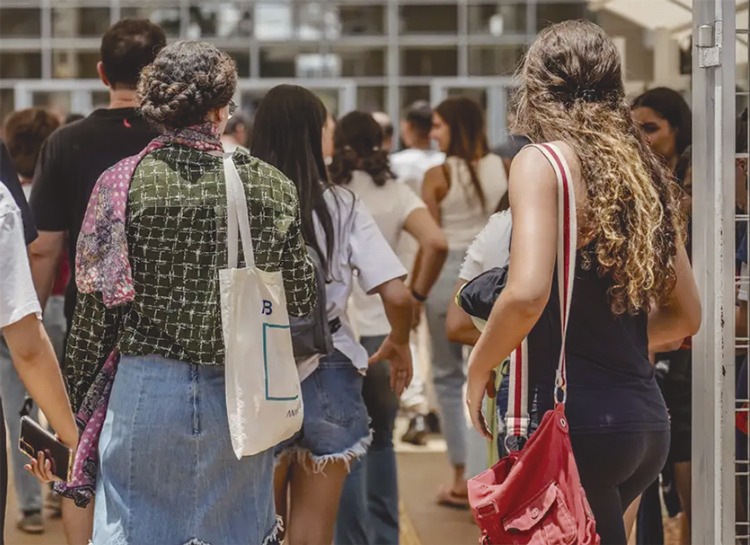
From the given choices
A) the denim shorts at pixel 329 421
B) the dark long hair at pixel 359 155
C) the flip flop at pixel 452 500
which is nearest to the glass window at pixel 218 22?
the flip flop at pixel 452 500

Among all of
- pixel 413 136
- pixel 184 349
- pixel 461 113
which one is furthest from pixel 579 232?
pixel 413 136

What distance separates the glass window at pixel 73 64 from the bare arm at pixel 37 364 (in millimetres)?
20453

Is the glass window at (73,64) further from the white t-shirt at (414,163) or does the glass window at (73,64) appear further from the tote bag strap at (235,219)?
the tote bag strap at (235,219)

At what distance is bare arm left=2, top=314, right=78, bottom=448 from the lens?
149 inches

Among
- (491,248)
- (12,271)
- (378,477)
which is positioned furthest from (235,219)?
(378,477)

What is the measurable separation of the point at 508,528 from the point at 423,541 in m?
3.53

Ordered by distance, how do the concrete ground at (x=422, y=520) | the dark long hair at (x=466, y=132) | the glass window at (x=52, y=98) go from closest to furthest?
the concrete ground at (x=422, y=520)
the dark long hair at (x=466, y=132)
the glass window at (x=52, y=98)

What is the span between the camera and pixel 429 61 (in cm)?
2417

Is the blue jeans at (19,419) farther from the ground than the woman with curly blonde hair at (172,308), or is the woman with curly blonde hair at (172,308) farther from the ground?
the woman with curly blonde hair at (172,308)

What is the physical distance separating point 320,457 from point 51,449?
1.13 m

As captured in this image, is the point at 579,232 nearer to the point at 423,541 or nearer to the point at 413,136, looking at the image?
the point at 423,541

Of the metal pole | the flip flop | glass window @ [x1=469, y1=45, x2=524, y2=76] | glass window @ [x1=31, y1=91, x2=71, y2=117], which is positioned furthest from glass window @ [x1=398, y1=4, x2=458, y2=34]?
the metal pole

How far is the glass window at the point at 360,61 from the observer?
78.2 ft

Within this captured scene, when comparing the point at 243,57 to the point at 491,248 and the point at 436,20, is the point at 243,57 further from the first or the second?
the point at 491,248
